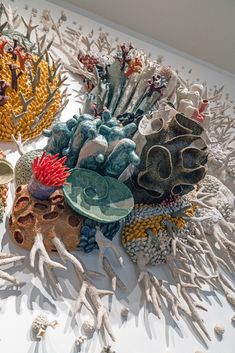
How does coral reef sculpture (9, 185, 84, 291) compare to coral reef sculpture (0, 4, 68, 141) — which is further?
coral reef sculpture (0, 4, 68, 141)

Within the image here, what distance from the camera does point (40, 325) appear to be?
1.35m

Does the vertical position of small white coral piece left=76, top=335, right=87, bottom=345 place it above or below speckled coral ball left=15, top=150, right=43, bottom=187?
below

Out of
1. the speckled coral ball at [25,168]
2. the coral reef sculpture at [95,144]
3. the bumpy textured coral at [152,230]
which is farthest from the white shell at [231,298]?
the speckled coral ball at [25,168]

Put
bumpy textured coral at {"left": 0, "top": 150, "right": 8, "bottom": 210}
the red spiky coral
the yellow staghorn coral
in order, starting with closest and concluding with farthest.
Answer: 1. the red spiky coral
2. bumpy textured coral at {"left": 0, "top": 150, "right": 8, "bottom": 210}
3. the yellow staghorn coral

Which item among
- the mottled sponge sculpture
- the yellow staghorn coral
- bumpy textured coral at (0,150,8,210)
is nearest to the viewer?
bumpy textured coral at (0,150,8,210)

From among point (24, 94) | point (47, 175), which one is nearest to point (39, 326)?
point (47, 175)

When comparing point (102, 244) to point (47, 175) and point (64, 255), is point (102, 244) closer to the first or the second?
point (64, 255)

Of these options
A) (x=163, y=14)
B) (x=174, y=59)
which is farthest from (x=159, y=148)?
(x=163, y=14)

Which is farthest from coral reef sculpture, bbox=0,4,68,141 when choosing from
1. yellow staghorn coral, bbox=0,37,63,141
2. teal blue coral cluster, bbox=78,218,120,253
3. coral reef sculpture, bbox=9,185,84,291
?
teal blue coral cluster, bbox=78,218,120,253

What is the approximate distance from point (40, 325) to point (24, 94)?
1080 mm

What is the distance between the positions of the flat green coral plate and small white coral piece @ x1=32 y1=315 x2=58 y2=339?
377 millimetres

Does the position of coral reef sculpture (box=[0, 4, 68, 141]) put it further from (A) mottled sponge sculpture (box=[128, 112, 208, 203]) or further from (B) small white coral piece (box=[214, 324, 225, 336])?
(B) small white coral piece (box=[214, 324, 225, 336])

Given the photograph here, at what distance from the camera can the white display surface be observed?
1.34 m

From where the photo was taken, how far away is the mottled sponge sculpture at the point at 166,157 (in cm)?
172
